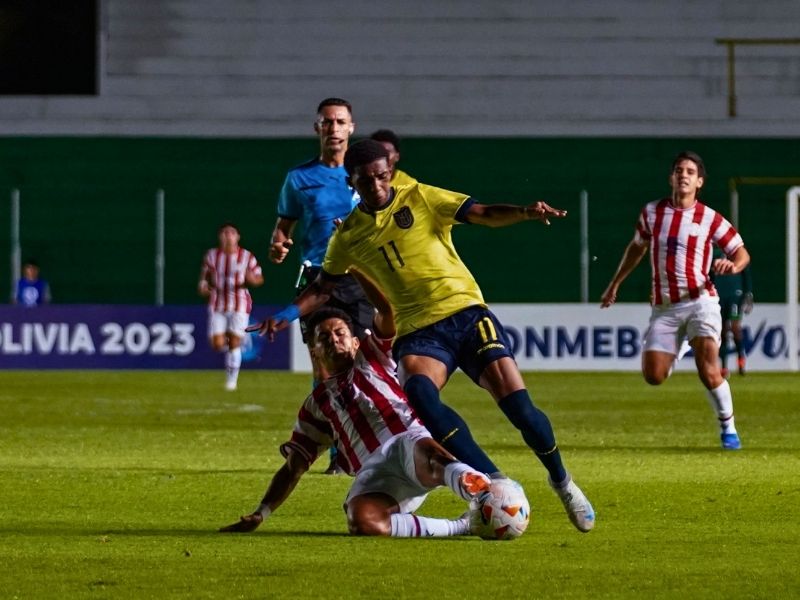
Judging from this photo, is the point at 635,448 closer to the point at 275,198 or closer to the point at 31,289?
the point at 31,289

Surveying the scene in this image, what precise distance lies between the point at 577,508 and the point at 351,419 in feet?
3.43

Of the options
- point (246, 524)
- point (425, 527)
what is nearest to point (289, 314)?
point (246, 524)

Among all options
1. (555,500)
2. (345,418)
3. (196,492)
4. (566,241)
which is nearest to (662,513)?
(555,500)

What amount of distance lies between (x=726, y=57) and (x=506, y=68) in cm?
333

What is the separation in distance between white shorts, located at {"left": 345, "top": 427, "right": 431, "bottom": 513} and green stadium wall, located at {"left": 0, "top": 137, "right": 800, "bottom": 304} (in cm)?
1994

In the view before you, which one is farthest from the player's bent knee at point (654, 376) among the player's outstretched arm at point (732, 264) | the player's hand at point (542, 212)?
the player's hand at point (542, 212)

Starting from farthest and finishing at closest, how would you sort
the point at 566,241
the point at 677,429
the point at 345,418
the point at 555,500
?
1. the point at 566,241
2. the point at 677,429
3. the point at 555,500
4. the point at 345,418

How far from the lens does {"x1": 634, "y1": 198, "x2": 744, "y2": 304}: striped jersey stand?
13172 mm

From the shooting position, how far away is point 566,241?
2811cm

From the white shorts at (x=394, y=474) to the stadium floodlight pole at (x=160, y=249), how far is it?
1946cm

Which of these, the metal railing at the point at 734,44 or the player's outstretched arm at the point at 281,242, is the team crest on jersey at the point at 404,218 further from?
the metal railing at the point at 734,44

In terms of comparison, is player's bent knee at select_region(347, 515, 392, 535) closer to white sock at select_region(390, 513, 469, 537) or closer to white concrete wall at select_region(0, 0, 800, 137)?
white sock at select_region(390, 513, 469, 537)

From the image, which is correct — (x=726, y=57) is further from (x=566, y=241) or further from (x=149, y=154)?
(x=149, y=154)

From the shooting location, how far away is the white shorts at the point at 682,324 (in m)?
13.1
